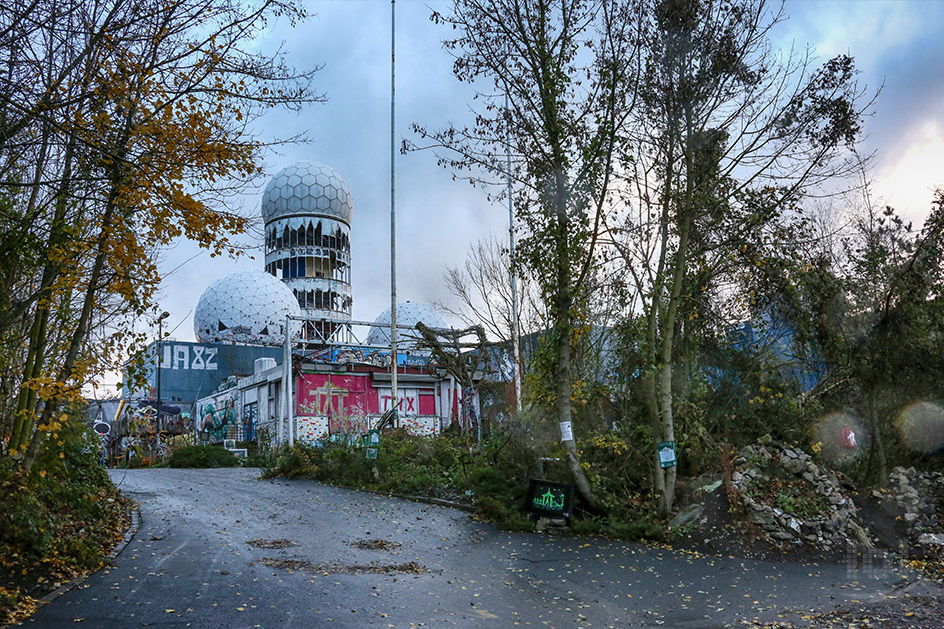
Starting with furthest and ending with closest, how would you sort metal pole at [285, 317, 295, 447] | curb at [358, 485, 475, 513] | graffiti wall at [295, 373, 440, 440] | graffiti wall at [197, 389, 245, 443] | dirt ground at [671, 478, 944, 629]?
1. graffiti wall at [197, 389, 245, 443]
2. graffiti wall at [295, 373, 440, 440]
3. metal pole at [285, 317, 295, 447]
4. curb at [358, 485, 475, 513]
5. dirt ground at [671, 478, 944, 629]

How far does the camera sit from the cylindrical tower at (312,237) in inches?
2233

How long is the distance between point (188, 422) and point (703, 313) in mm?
42427

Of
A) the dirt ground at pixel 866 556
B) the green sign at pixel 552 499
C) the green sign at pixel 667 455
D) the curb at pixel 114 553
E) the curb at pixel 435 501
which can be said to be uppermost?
the green sign at pixel 667 455

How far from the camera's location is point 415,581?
363 inches

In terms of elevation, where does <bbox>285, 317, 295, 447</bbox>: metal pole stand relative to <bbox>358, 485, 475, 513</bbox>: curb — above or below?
above

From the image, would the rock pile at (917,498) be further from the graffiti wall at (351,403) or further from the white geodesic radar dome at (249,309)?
the white geodesic radar dome at (249,309)

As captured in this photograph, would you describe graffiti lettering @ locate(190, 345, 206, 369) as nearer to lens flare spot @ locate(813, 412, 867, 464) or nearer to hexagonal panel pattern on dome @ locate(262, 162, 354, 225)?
hexagonal panel pattern on dome @ locate(262, 162, 354, 225)

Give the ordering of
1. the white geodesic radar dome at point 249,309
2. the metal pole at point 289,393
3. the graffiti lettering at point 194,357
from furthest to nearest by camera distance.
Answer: the graffiti lettering at point 194,357
the white geodesic radar dome at point 249,309
the metal pole at point 289,393

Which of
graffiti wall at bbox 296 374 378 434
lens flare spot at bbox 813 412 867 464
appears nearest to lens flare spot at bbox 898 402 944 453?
lens flare spot at bbox 813 412 867 464

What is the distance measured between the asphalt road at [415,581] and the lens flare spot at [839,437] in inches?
199

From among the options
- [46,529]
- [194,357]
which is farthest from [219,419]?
[46,529]

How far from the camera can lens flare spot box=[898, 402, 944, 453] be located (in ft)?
47.6

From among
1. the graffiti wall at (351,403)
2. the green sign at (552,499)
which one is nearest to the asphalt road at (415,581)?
the green sign at (552,499)

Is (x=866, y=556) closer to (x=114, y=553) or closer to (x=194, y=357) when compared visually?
(x=114, y=553)
